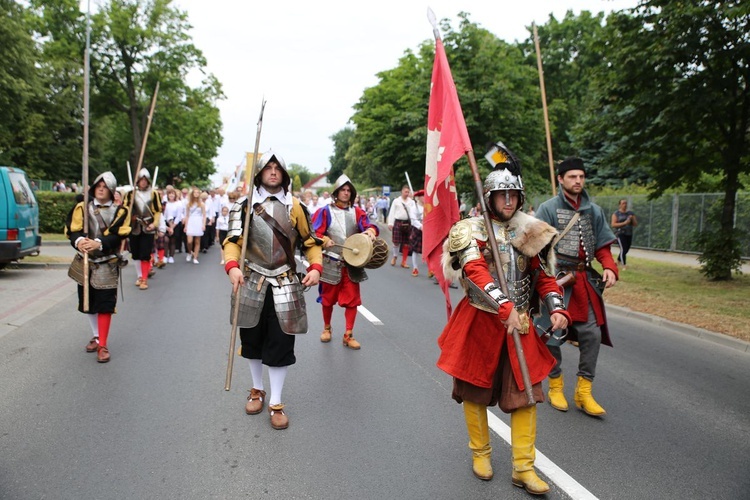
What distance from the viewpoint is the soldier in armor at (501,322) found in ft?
11.4

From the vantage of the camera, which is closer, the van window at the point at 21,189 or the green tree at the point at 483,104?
the van window at the point at 21,189

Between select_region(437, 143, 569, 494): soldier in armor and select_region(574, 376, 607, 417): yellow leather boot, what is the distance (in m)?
1.40

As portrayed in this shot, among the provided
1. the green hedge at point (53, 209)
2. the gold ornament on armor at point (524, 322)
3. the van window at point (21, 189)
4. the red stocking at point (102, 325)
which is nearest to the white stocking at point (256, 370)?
the gold ornament on armor at point (524, 322)

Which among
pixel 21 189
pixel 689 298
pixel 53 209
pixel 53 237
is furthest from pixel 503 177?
pixel 53 209

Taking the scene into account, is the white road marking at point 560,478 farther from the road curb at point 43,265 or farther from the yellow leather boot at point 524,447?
the road curb at point 43,265

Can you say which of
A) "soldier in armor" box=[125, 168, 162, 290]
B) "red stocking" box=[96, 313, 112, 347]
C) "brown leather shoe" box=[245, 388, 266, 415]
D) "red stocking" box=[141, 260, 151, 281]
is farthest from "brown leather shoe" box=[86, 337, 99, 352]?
"red stocking" box=[141, 260, 151, 281]

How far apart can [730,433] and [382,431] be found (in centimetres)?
258

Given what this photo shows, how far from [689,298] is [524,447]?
8378 mm

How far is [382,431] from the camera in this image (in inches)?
→ 171

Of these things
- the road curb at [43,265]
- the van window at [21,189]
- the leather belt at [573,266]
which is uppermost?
the van window at [21,189]

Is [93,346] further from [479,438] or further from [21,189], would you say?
[21,189]

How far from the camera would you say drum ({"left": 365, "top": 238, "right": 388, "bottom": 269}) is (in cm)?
713

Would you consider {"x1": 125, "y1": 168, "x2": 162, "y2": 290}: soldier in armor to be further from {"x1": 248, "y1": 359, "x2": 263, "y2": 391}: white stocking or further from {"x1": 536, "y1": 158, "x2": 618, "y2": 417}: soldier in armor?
{"x1": 536, "y1": 158, "x2": 618, "y2": 417}: soldier in armor

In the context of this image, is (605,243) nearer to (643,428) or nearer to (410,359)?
(643,428)
